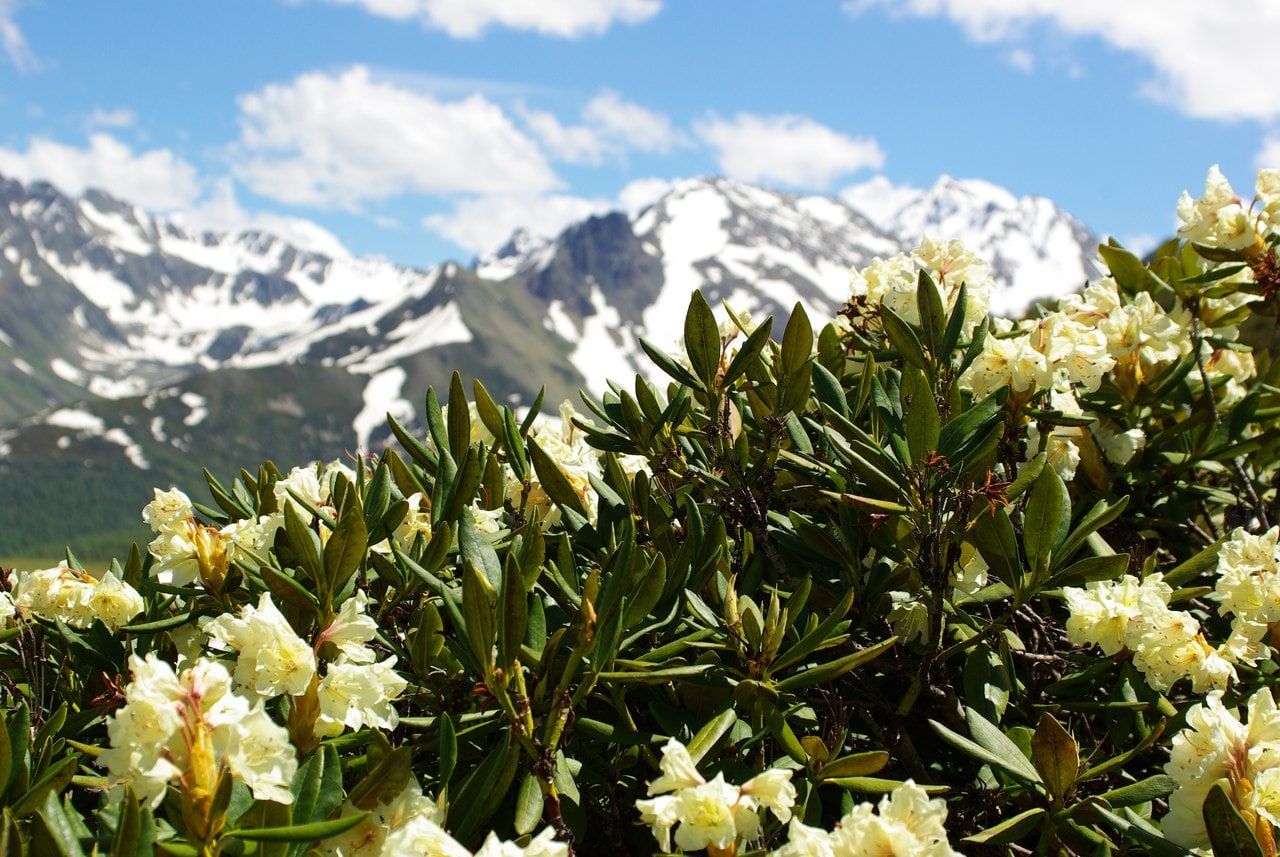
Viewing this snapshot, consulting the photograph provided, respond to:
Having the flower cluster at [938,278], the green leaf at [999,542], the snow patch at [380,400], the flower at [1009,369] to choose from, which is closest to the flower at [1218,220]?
the flower cluster at [938,278]

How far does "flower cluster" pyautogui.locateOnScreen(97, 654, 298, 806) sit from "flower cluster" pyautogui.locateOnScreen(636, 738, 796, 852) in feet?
1.65

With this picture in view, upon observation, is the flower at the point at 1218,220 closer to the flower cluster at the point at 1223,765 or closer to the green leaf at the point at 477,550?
the flower cluster at the point at 1223,765

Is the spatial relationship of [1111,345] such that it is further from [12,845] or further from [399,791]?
[12,845]

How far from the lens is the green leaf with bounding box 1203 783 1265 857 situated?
138 cm

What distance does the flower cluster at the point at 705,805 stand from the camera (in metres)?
1.37

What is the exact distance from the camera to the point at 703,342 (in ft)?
6.86

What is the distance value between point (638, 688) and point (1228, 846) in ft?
2.96

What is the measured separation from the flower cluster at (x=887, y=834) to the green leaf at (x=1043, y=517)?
61 centimetres

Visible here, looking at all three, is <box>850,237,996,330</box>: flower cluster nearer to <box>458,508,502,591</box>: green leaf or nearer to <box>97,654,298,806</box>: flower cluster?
<box>458,508,502,591</box>: green leaf

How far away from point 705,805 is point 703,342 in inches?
38.9

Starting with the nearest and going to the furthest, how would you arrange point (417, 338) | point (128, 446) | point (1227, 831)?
point (1227, 831) → point (128, 446) → point (417, 338)

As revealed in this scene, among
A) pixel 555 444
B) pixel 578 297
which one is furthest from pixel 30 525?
pixel 555 444

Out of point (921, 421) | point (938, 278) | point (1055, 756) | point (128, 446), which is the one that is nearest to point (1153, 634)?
point (1055, 756)

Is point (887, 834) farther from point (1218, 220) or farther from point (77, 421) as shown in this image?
point (77, 421)
